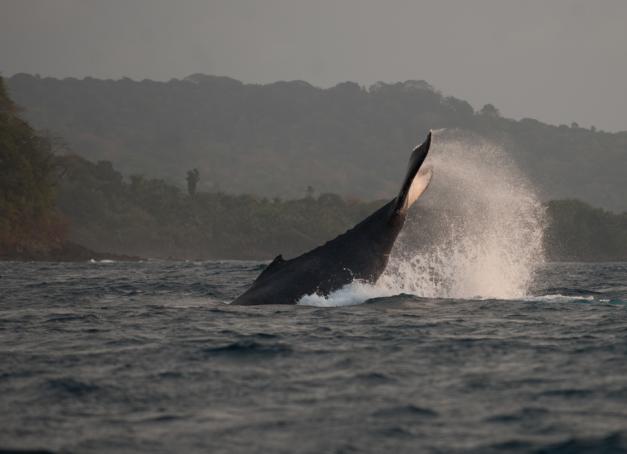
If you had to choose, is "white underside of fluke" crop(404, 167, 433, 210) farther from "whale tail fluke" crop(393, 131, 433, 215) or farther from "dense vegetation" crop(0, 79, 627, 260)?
"dense vegetation" crop(0, 79, 627, 260)

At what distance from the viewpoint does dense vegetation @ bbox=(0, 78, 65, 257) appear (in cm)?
7275

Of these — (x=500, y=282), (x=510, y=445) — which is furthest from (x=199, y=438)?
(x=500, y=282)

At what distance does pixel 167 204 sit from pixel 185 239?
8.54 meters

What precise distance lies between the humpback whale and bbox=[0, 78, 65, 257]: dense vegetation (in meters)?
62.9

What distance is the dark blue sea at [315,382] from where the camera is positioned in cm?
573

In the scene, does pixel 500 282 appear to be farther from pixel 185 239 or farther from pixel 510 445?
pixel 185 239

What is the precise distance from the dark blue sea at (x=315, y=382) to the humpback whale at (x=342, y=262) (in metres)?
0.47

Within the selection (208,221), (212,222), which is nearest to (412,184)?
(212,222)

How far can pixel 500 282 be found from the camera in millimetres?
19141

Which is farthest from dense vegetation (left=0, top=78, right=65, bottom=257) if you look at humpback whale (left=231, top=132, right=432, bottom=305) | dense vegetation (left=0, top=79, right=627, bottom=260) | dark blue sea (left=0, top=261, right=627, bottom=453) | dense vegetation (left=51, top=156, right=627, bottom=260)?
dark blue sea (left=0, top=261, right=627, bottom=453)

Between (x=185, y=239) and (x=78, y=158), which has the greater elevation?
(x=78, y=158)

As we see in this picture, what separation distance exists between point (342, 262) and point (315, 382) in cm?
550

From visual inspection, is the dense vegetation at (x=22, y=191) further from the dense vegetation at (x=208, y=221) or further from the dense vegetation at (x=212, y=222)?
the dense vegetation at (x=212, y=222)

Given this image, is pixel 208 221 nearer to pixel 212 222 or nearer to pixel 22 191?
pixel 212 222
